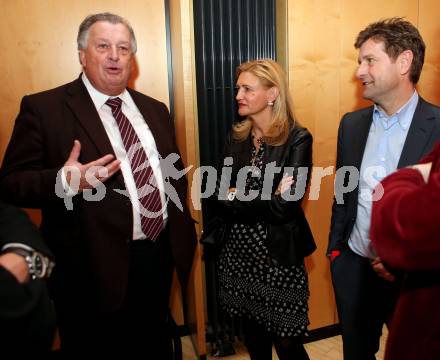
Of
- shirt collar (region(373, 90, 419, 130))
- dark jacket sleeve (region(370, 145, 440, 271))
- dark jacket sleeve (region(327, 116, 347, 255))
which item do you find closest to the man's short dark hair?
shirt collar (region(373, 90, 419, 130))

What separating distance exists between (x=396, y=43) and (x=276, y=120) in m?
0.66

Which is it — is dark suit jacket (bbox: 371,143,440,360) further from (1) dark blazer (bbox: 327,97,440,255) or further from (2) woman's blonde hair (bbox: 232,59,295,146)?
(2) woman's blonde hair (bbox: 232,59,295,146)

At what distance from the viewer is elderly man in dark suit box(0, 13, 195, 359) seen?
5.08ft

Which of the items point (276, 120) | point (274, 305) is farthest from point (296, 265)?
point (276, 120)

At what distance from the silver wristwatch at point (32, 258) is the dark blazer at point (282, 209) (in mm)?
1060

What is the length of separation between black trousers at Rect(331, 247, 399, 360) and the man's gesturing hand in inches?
48.8

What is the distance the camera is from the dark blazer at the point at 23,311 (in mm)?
780

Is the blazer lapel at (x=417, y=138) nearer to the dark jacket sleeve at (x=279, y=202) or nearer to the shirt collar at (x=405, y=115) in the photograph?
the shirt collar at (x=405, y=115)

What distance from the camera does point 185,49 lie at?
200 centimetres

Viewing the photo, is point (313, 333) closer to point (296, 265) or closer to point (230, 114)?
point (296, 265)

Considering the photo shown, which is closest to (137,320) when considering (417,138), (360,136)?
(360,136)

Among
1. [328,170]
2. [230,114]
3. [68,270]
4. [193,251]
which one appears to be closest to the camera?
[68,270]

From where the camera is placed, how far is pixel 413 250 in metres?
0.77

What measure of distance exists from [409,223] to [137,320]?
4.97ft
